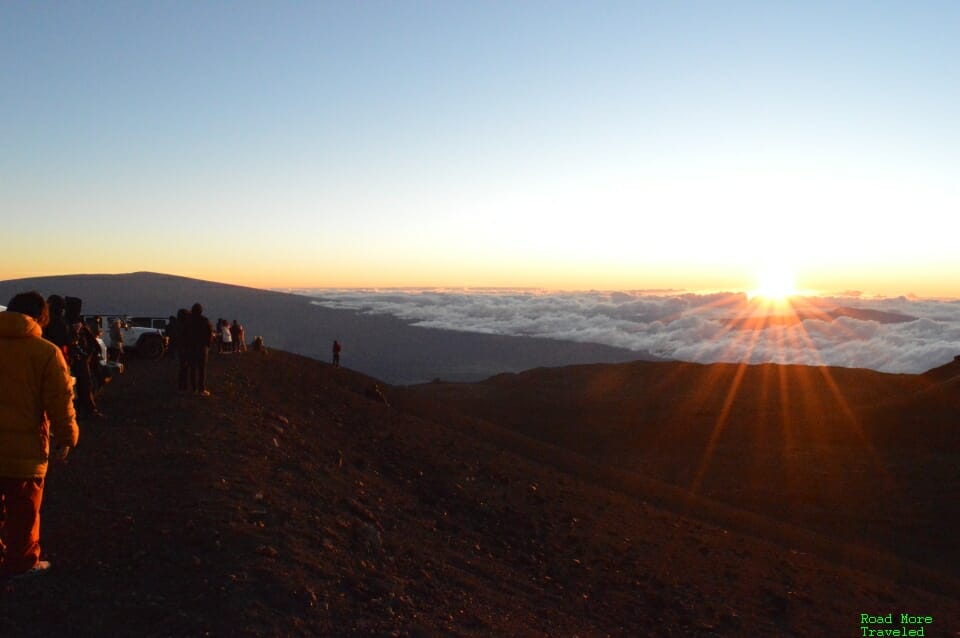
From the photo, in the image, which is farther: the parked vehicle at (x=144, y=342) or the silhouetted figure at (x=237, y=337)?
the silhouetted figure at (x=237, y=337)

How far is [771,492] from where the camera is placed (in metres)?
23.1

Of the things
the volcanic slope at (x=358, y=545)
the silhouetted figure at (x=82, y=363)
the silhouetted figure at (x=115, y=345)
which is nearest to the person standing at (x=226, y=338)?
the volcanic slope at (x=358, y=545)

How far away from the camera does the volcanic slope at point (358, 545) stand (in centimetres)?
544

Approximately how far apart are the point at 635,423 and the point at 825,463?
961 centimetres

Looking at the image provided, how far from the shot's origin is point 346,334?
480 ft

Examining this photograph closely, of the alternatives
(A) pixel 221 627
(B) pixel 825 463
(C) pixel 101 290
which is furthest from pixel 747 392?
(C) pixel 101 290

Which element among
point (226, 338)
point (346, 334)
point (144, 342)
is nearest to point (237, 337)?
point (226, 338)

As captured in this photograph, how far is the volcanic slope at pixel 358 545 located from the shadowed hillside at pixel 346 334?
65.4 metres

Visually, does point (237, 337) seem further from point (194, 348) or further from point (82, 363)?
point (82, 363)

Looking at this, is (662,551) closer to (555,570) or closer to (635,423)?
(555,570)

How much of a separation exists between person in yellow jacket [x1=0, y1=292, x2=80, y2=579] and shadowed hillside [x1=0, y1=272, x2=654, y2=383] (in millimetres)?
73010

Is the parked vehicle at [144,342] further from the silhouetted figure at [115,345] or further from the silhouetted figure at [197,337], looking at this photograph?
the silhouetted figure at [197,337]

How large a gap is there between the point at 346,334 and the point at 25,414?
471ft

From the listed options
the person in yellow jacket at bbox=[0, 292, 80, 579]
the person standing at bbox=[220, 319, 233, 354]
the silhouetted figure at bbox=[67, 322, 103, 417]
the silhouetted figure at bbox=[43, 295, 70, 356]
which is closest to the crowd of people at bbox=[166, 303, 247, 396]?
the silhouetted figure at bbox=[67, 322, 103, 417]
